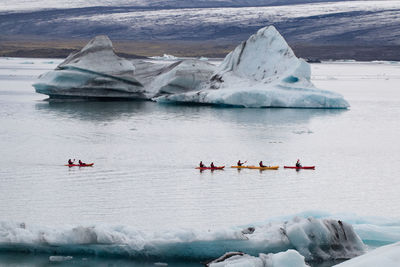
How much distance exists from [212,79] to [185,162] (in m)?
12.9

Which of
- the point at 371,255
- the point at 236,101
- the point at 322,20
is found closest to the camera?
the point at 371,255

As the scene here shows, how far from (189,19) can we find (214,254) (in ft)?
400

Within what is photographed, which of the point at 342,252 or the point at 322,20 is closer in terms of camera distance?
the point at 342,252

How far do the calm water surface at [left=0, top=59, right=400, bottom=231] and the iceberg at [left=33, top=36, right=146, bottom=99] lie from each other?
773 mm

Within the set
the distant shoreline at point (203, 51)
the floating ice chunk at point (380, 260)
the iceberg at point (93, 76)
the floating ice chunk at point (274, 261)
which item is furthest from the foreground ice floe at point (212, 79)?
the distant shoreline at point (203, 51)

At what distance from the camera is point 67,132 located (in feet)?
84.4

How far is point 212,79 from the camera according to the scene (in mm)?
32875

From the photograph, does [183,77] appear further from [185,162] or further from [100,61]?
[185,162]

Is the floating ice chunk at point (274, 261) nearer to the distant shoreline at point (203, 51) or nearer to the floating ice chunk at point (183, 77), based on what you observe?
the floating ice chunk at point (183, 77)

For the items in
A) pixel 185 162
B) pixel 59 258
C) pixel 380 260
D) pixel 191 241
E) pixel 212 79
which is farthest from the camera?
pixel 212 79

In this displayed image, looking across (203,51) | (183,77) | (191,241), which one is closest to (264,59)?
(183,77)

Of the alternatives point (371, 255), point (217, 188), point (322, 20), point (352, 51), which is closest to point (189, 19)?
point (322, 20)

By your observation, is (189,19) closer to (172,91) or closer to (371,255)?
(172,91)

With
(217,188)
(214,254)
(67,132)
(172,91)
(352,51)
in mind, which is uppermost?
(352,51)
